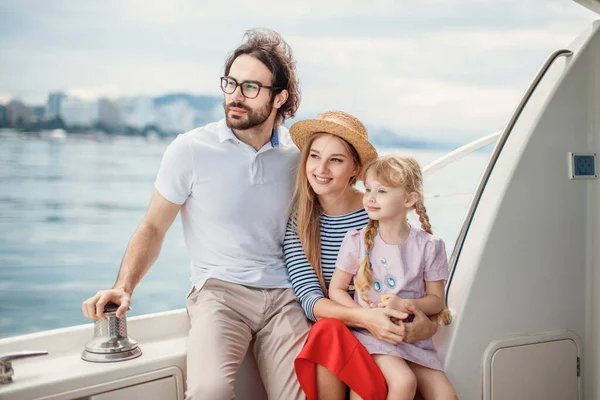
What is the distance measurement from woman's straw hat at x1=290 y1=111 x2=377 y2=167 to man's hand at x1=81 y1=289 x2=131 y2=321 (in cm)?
77

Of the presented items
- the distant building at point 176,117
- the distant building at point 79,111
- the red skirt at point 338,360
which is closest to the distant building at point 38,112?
the distant building at point 79,111

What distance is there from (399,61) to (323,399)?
1599 cm

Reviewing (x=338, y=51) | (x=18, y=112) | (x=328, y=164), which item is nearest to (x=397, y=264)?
(x=328, y=164)

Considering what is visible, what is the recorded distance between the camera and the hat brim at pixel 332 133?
2266 mm

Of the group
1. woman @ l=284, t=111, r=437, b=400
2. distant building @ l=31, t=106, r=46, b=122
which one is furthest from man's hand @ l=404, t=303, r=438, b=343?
distant building @ l=31, t=106, r=46, b=122

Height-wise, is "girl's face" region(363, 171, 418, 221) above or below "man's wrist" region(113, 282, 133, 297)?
above

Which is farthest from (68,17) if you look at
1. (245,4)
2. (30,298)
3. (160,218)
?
(160,218)

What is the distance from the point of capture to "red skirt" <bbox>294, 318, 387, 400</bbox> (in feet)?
6.77

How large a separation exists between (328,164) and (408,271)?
1.40ft

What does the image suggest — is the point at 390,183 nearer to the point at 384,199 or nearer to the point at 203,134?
the point at 384,199

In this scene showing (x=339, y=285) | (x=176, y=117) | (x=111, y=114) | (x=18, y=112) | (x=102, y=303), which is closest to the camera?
(x=102, y=303)

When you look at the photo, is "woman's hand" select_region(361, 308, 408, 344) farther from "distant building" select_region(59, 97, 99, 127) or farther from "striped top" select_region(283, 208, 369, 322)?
"distant building" select_region(59, 97, 99, 127)

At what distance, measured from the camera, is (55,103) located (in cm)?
1697

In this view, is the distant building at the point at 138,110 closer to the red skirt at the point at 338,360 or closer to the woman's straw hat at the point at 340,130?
the woman's straw hat at the point at 340,130
